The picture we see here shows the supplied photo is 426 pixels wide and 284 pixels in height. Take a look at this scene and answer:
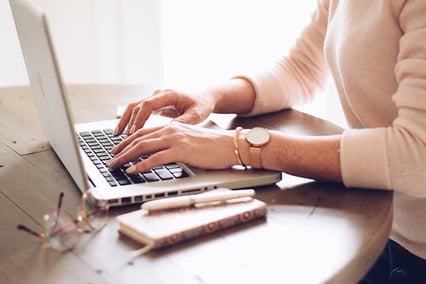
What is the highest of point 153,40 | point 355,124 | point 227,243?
point 227,243

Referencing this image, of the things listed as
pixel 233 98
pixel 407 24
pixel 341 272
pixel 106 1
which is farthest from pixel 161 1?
pixel 341 272

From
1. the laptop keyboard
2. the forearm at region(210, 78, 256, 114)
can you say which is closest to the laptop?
the laptop keyboard

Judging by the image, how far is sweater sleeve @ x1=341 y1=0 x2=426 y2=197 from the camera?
3.51ft

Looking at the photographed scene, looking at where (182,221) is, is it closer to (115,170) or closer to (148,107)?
(115,170)

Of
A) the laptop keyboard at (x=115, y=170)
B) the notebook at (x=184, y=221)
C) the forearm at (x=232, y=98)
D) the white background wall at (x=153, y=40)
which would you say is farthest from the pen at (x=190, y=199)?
the white background wall at (x=153, y=40)

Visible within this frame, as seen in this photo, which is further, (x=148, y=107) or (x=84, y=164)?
(x=148, y=107)

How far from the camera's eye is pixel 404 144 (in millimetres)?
1072

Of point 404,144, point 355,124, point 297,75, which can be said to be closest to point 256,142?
point 404,144

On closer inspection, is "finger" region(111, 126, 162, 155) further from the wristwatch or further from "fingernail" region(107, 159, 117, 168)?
the wristwatch

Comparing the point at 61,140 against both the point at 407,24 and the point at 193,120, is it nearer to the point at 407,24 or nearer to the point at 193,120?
→ the point at 193,120

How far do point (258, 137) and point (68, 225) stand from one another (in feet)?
1.25

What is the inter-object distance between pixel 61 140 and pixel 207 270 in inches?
14.5

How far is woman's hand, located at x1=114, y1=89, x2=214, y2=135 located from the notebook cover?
0.37 m

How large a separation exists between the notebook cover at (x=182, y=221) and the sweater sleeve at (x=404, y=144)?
0.65 feet
